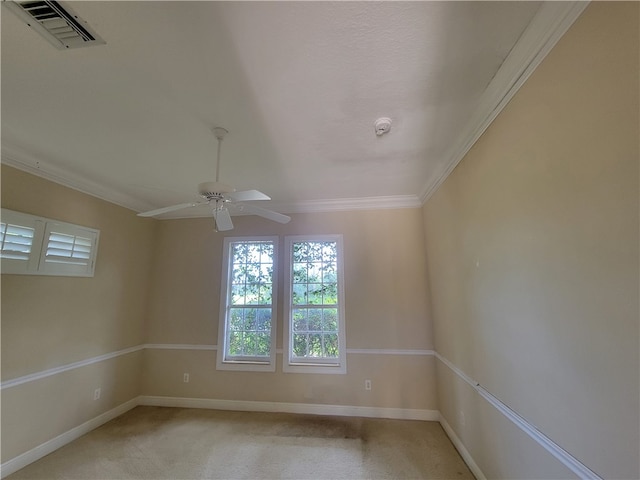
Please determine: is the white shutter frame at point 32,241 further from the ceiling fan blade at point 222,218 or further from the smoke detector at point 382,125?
the smoke detector at point 382,125

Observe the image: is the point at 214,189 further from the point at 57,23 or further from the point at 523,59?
the point at 523,59

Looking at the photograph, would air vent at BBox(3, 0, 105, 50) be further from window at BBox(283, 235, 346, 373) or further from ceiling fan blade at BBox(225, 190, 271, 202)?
window at BBox(283, 235, 346, 373)

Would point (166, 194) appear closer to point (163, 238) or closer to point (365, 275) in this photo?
point (163, 238)

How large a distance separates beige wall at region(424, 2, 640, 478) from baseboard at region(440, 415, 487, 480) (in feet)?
0.73

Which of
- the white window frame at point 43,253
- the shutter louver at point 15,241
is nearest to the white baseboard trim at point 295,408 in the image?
the white window frame at point 43,253

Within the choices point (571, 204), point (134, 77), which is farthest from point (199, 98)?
point (571, 204)

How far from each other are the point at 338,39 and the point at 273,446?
11.1 feet

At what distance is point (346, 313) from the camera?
3.61 metres

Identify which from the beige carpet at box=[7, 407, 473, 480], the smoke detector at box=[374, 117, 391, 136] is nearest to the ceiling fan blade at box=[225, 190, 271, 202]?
the smoke detector at box=[374, 117, 391, 136]

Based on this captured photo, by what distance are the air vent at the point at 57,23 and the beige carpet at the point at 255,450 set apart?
3103 millimetres

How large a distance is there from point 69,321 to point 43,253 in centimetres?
77

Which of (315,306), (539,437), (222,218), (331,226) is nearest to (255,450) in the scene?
(315,306)

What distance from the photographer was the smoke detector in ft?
6.32

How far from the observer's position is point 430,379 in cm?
333
